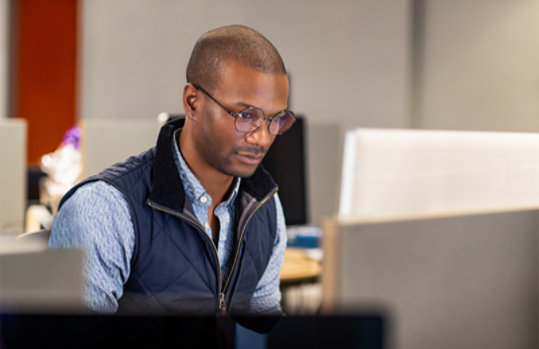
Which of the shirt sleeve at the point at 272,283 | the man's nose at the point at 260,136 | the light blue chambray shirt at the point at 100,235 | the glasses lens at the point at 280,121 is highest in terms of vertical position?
the glasses lens at the point at 280,121

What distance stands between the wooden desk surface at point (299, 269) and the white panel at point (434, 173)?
124cm

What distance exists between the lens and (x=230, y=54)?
4.33ft

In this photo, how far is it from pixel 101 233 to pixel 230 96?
1.33 feet

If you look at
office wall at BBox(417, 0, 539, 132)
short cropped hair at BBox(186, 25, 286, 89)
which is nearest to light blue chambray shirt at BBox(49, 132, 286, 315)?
short cropped hair at BBox(186, 25, 286, 89)

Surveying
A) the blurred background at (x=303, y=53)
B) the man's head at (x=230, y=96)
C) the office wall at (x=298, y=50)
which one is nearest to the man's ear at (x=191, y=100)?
the man's head at (x=230, y=96)

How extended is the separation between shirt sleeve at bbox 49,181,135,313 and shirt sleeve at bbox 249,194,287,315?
13.3 inches

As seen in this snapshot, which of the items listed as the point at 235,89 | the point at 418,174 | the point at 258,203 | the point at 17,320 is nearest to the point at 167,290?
the point at 258,203

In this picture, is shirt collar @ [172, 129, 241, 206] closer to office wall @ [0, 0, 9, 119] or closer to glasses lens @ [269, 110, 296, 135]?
glasses lens @ [269, 110, 296, 135]

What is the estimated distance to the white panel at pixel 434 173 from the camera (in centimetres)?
70

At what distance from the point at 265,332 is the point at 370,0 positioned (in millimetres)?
4286

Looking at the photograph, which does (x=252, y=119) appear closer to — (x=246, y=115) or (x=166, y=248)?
(x=246, y=115)

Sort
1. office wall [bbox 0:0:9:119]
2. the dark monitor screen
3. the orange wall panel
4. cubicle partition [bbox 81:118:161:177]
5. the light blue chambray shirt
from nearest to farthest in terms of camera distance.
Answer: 1. the light blue chambray shirt
2. the dark monitor screen
3. cubicle partition [bbox 81:118:161:177]
4. office wall [bbox 0:0:9:119]
5. the orange wall panel

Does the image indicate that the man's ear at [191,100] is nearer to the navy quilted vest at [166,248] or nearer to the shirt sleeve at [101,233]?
the navy quilted vest at [166,248]

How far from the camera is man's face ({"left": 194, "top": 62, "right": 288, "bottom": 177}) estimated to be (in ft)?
4.26
